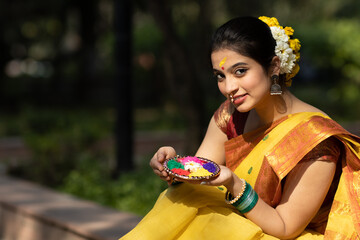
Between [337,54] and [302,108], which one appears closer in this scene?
[302,108]

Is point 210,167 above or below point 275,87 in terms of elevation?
below

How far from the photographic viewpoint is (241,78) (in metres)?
2.19

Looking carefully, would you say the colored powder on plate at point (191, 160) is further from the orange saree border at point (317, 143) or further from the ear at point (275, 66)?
the ear at point (275, 66)

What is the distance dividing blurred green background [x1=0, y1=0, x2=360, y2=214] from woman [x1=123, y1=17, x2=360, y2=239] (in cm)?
286

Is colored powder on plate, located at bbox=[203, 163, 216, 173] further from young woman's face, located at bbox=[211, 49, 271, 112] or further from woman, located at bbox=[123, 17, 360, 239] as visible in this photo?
young woman's face, located at bbox=[211, 49, 271, 112]

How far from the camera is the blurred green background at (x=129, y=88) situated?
6.16 m

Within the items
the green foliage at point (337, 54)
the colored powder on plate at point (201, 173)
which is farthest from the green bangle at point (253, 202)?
the green foliage at point (337, 54)

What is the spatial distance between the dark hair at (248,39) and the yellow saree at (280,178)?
299mm

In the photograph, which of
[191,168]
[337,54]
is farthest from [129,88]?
[337,54]

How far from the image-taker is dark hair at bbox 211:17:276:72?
2.15 meters

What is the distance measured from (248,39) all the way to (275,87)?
0.74 ft

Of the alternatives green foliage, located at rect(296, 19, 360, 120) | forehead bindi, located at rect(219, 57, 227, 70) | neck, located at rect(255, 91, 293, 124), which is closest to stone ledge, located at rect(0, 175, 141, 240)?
neck, located at rect(255, 91, 293, 124)

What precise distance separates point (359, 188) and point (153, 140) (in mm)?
8258

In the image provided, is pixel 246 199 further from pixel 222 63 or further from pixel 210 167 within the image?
pixel 222 63
